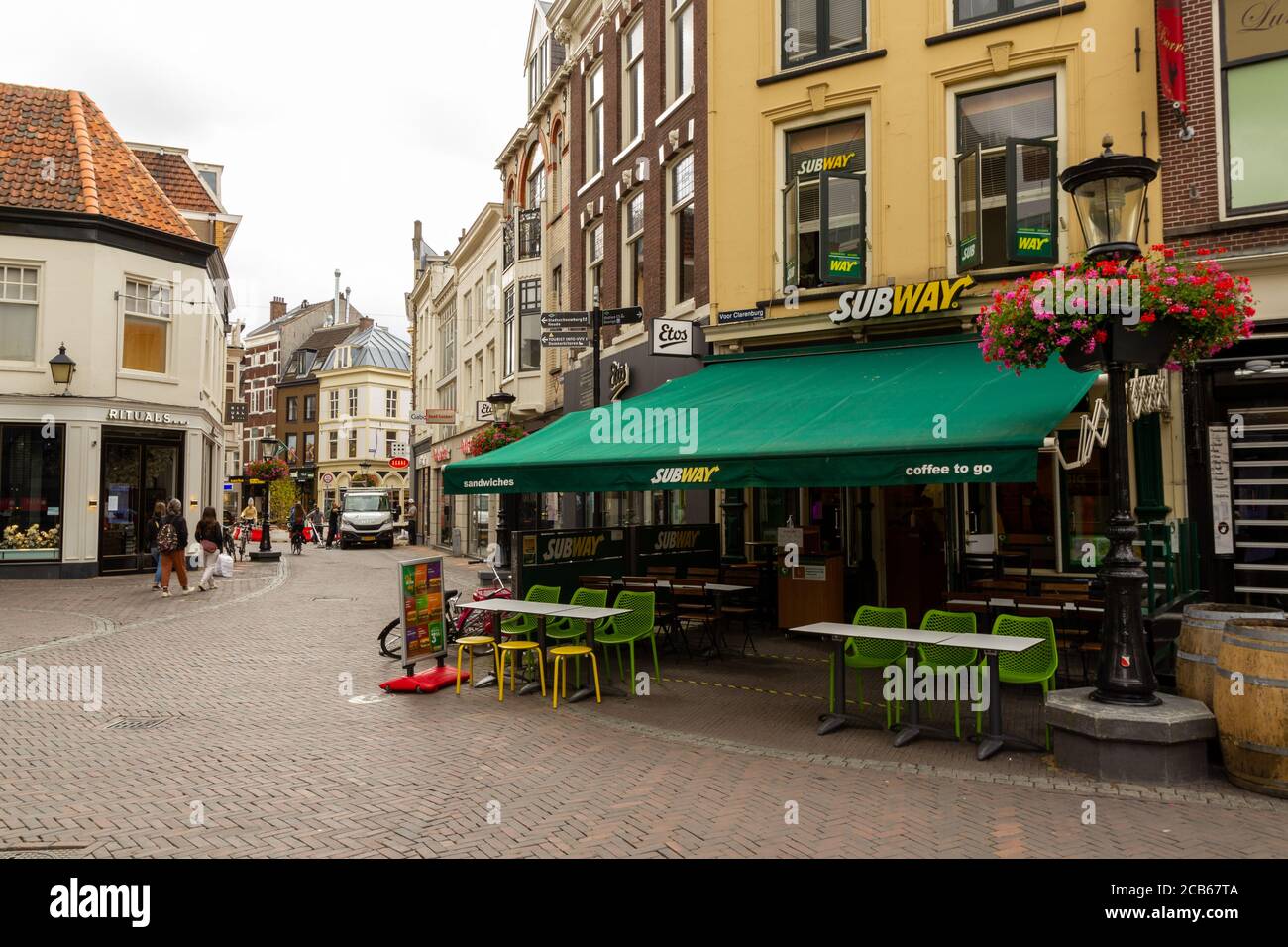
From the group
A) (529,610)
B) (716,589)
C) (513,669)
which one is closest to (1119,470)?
(716,589)

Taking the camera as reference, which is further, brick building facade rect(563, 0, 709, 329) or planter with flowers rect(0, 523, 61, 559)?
planter with flowers rect(0, 523, 61, 559)

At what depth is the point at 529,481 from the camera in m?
10.2

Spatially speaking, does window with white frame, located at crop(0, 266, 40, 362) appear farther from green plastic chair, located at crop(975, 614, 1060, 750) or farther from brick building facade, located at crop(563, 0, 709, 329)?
green plastic chair, located at crop(975, 614, 1060, 750)

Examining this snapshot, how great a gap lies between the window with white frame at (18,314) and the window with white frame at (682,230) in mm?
14461

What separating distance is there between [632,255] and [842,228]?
6238 mm

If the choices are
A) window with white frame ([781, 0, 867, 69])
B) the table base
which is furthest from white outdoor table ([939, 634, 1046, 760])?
window with white frame ([781, 0, 867, 69])

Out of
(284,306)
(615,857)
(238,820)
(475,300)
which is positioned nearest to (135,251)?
(475,300)

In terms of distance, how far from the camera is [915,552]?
1263 centimetres

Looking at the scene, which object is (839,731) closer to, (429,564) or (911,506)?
(429,564)

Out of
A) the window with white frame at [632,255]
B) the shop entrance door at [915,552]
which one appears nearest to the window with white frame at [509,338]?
the window with white frame at [632,255]

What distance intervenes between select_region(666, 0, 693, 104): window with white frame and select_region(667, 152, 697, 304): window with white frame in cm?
140

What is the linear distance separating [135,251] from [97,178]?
200 centimetres

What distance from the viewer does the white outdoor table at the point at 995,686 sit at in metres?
6.93

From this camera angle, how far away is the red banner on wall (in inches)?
410
